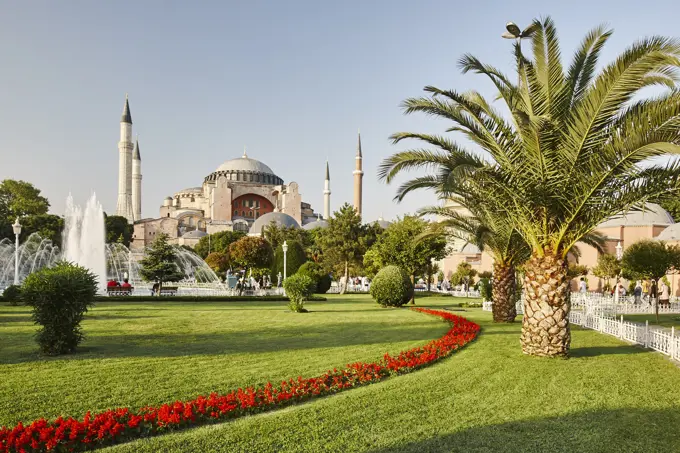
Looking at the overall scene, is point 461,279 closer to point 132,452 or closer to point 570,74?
point 570,74

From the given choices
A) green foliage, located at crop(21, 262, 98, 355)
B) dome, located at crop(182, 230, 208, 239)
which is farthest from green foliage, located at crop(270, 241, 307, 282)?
dome, located at crop(182, 230, 208, 239)

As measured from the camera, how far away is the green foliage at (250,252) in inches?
998

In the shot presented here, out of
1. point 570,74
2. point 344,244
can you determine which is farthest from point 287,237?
point 570,74

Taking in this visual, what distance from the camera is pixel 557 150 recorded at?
27.1 feet

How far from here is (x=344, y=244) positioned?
31.4 metres

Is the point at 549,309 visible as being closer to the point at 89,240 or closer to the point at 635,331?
the point at 635,331

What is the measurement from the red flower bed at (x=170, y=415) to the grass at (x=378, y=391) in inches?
7.7

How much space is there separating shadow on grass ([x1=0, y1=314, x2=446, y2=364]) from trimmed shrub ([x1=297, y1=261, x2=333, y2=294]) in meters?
13.5

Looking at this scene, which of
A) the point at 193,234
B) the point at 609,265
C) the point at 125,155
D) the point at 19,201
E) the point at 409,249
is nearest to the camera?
the point at 409,249

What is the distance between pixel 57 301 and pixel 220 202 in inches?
3154

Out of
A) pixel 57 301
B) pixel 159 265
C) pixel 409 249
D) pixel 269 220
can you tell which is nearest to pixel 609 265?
pixel 409 249

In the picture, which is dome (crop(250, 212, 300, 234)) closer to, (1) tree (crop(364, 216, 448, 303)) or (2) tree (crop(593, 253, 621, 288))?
(1) tree (crop(364, 216, 448, 303))

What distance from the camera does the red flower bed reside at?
4360 mm

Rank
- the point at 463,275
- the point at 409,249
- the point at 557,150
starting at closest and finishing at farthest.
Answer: the point at 557,150 → the point at 409,249 → the point at 463,275
